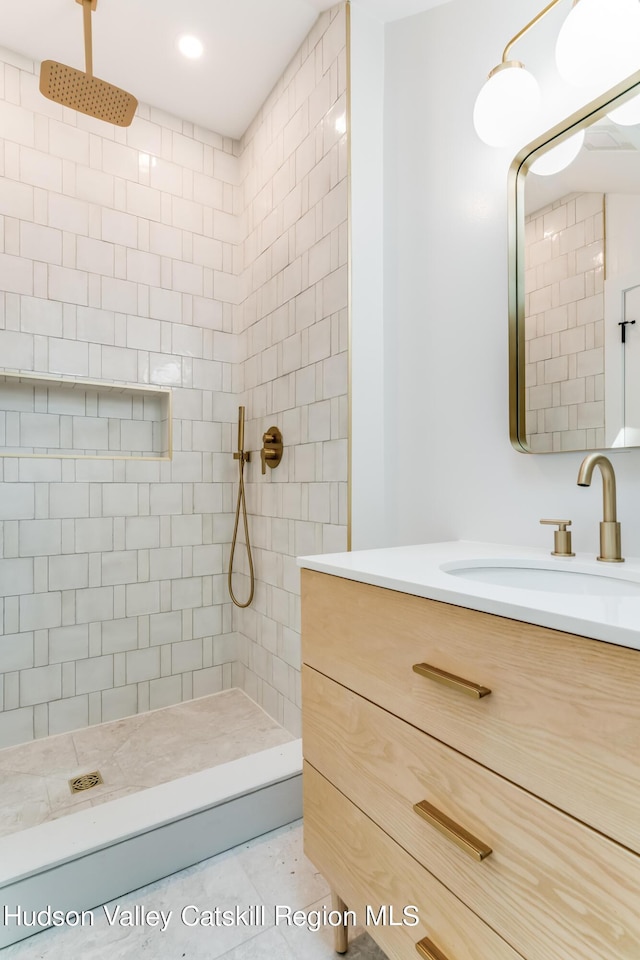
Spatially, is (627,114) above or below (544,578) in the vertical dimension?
above

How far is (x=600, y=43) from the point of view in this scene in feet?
3.18

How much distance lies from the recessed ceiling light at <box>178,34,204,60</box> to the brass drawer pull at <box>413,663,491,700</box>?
2270mm

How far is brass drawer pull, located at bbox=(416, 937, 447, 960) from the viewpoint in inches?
28.6

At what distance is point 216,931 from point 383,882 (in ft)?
1.83

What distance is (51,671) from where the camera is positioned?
76.0 inches

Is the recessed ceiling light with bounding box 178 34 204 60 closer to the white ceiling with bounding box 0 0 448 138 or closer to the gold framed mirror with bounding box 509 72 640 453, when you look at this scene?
the white ceiling with bounding box 0 0 448 138

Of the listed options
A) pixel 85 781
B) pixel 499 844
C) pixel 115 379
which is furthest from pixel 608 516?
pixel 115 379

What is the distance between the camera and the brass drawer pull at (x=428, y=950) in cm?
73

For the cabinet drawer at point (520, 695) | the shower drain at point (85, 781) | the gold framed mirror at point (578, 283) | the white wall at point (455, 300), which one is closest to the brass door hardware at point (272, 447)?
the white wall at point (455, 300)

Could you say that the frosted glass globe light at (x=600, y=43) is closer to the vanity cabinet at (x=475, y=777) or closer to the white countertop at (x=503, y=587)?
the white countertop at (x=503, y=587)

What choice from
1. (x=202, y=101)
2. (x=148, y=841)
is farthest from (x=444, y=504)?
(x=202, y=101)

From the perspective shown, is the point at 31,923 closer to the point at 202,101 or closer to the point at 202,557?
the point at 202,557

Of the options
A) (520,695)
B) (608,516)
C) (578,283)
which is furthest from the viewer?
(578,283)

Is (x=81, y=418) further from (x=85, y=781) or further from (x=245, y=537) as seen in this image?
(x=85, y=781)
